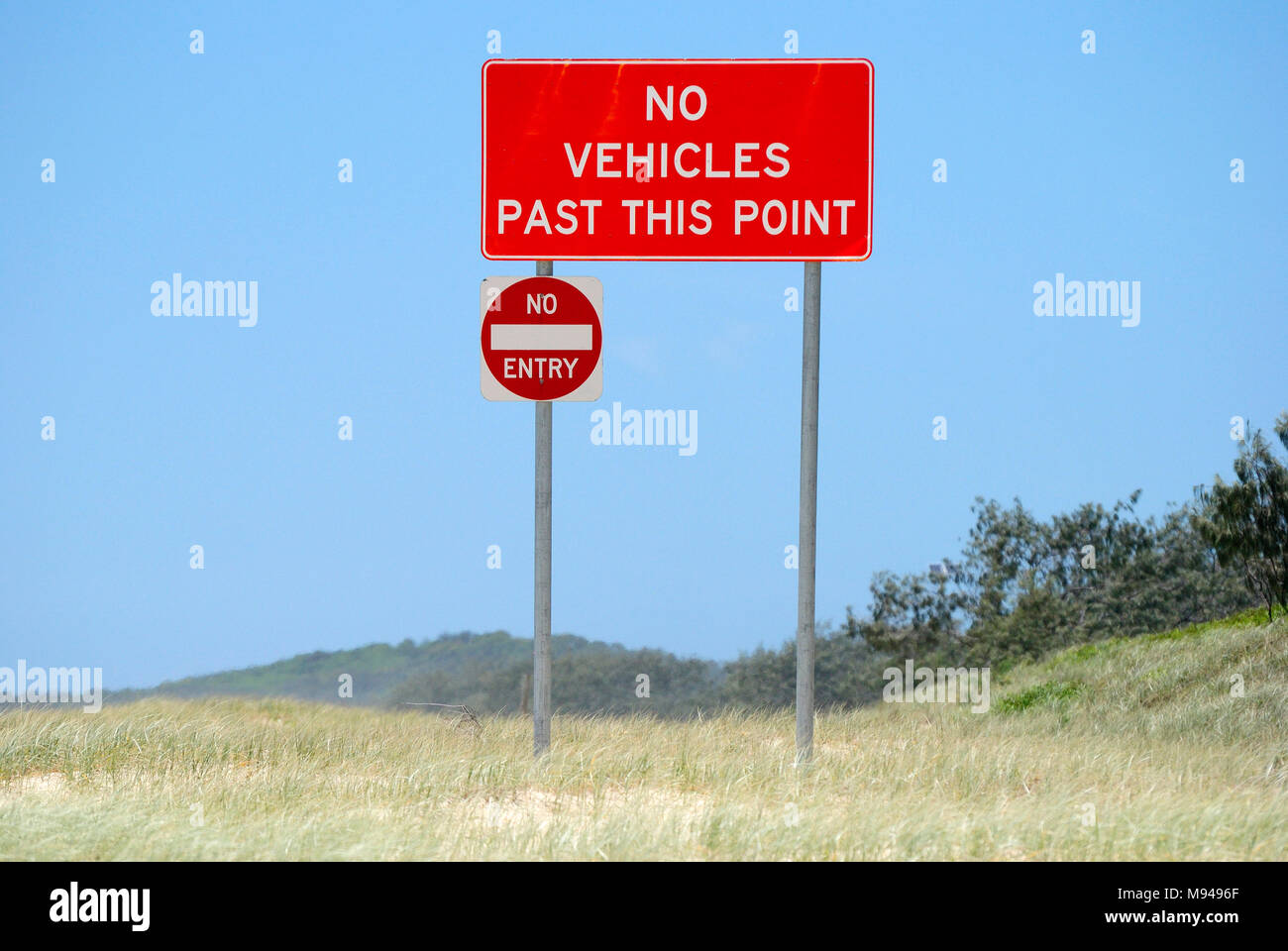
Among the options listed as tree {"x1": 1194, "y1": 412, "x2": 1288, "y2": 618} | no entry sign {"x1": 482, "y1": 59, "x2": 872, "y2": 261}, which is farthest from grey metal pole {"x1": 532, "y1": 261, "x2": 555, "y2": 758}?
tree {"x1": 1194, "y1": 412, "x2": 1288, "y2": 618}

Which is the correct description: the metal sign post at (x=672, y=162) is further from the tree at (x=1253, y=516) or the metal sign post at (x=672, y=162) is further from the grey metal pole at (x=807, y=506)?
the tree at (x=1253, y=516)

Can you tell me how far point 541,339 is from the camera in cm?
974

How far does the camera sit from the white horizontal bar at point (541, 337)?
31.8 ft

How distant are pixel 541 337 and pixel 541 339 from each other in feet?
0.05

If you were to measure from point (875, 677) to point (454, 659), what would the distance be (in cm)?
3937

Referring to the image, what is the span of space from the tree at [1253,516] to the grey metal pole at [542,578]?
23.1m

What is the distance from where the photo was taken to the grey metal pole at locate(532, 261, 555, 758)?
32.1ft

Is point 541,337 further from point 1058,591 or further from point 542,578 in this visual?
point 1058,591

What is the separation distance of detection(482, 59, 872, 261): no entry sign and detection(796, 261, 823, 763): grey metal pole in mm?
544
